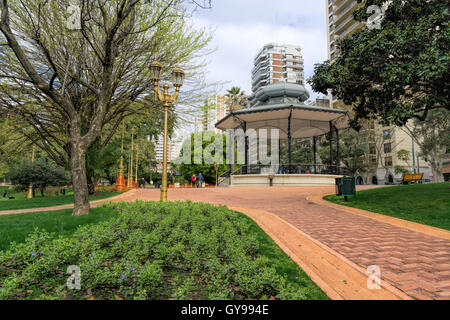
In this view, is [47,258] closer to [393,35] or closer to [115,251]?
[115,251]

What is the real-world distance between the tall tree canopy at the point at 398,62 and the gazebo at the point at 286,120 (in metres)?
8.98

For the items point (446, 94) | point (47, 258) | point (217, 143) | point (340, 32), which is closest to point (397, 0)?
point (446, 94)

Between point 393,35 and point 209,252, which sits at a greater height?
point 393,35

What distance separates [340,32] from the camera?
62.8 metres

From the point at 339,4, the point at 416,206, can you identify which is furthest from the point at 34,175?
the point at 339,4

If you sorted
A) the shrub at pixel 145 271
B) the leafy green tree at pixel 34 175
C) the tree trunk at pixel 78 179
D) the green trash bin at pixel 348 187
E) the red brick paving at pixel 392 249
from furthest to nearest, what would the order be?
the leafy green tree at pixel 34 175 → the green trash bin at pixel 348 187 → the tree trunk at pixel 78 179 → the red brick paving at pixel 392 249 → the shrub at pixel 145 271

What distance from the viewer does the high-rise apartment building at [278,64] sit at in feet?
344

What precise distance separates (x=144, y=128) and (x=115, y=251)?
1134 inches

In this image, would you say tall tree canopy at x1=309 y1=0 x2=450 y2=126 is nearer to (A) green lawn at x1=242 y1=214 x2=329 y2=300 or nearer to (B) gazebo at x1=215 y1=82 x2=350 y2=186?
(A) green lawn at x1=242 y1=214 x2=329 y2=300

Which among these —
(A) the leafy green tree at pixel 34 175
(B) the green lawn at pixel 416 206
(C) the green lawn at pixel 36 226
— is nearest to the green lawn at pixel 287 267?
(C) the green lawn at pixel 36 226

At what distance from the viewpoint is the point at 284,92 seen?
22.2m

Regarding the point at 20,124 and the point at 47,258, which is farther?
the point at 20,124

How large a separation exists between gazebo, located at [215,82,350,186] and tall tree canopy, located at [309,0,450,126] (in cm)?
898

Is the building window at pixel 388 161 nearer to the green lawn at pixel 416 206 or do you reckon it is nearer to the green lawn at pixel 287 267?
the green lawn at pixel 416 206
